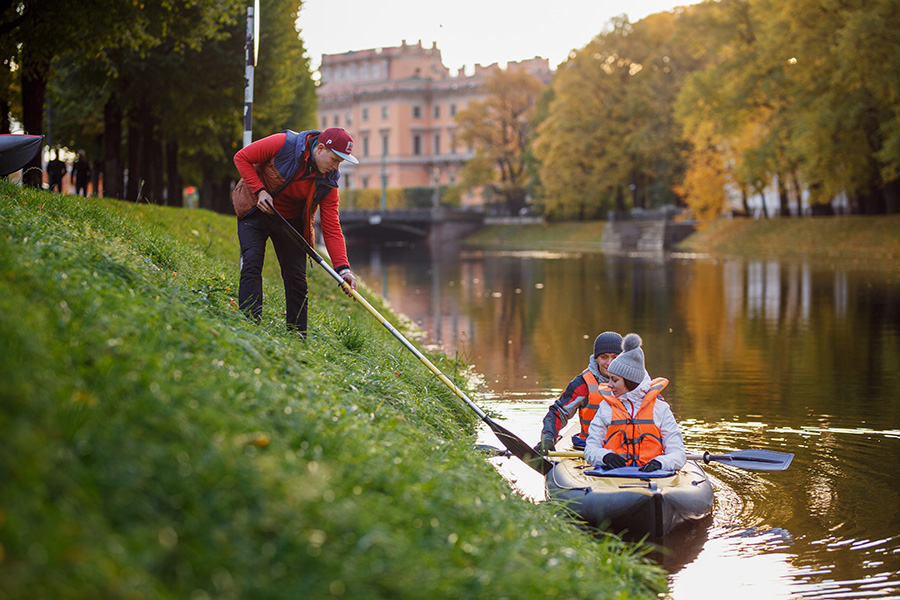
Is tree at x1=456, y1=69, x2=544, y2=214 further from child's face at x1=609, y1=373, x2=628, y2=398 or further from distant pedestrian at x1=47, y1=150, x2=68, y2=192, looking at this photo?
child's face at x1=609, y1=373, x2=628, y2=398

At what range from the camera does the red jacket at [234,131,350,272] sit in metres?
7.86

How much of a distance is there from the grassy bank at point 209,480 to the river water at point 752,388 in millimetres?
1098

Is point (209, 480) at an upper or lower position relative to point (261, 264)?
lower

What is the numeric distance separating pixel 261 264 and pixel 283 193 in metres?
0.58

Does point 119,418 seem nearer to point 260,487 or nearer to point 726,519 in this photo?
point 260,487

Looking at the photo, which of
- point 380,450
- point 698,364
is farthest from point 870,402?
point 380,450

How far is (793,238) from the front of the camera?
46.0 meters

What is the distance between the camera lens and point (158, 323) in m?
5.04

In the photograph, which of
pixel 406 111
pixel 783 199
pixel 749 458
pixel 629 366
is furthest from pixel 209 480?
pixel 406 111

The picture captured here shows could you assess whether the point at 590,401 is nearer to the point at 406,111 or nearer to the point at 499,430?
the point at 499,430

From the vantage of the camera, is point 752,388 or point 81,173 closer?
point 752,388

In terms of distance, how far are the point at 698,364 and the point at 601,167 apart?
2059 inches

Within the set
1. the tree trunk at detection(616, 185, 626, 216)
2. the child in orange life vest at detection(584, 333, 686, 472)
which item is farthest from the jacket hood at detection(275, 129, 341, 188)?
the tree trunk at detection(616, 185, 626, 216)

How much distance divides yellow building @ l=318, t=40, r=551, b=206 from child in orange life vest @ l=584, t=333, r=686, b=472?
10745 cm
